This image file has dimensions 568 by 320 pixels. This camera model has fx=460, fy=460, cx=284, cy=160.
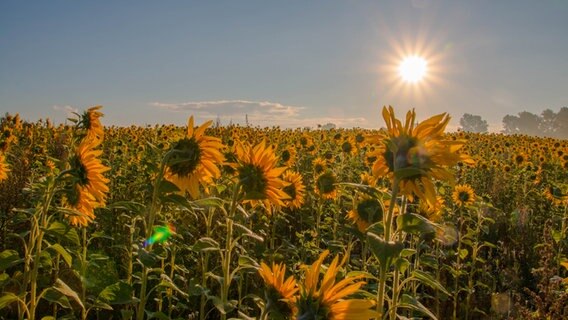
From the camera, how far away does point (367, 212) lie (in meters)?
3.65

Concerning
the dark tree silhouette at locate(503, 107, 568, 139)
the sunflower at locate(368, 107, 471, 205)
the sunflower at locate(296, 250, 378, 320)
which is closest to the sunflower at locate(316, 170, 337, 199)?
the sunflower at locate(368, 107, 471, 205)

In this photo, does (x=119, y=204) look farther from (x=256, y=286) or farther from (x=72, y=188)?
(x=256, y=286)

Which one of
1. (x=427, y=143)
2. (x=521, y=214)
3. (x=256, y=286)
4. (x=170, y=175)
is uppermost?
(x=427, y=143)

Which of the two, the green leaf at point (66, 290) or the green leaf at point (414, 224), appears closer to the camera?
the green leaf at point (414, 224)

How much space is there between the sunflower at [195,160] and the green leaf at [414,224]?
1008 millimetres

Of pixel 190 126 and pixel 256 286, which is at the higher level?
pixel 190 126

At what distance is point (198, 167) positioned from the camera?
7.70 feet

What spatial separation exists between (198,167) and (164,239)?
1.60 feet

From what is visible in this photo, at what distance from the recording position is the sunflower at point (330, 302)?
1.38 metres

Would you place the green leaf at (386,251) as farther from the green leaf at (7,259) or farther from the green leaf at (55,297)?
the green leaf at (7,259)

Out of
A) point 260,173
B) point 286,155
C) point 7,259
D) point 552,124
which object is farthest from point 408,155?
point 552,124

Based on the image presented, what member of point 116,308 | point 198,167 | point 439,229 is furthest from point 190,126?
point 116,308

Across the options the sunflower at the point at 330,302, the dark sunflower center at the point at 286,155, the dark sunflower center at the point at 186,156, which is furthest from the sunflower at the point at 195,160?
the dark sunflower center at the point at 286,155

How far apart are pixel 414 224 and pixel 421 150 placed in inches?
12.7
